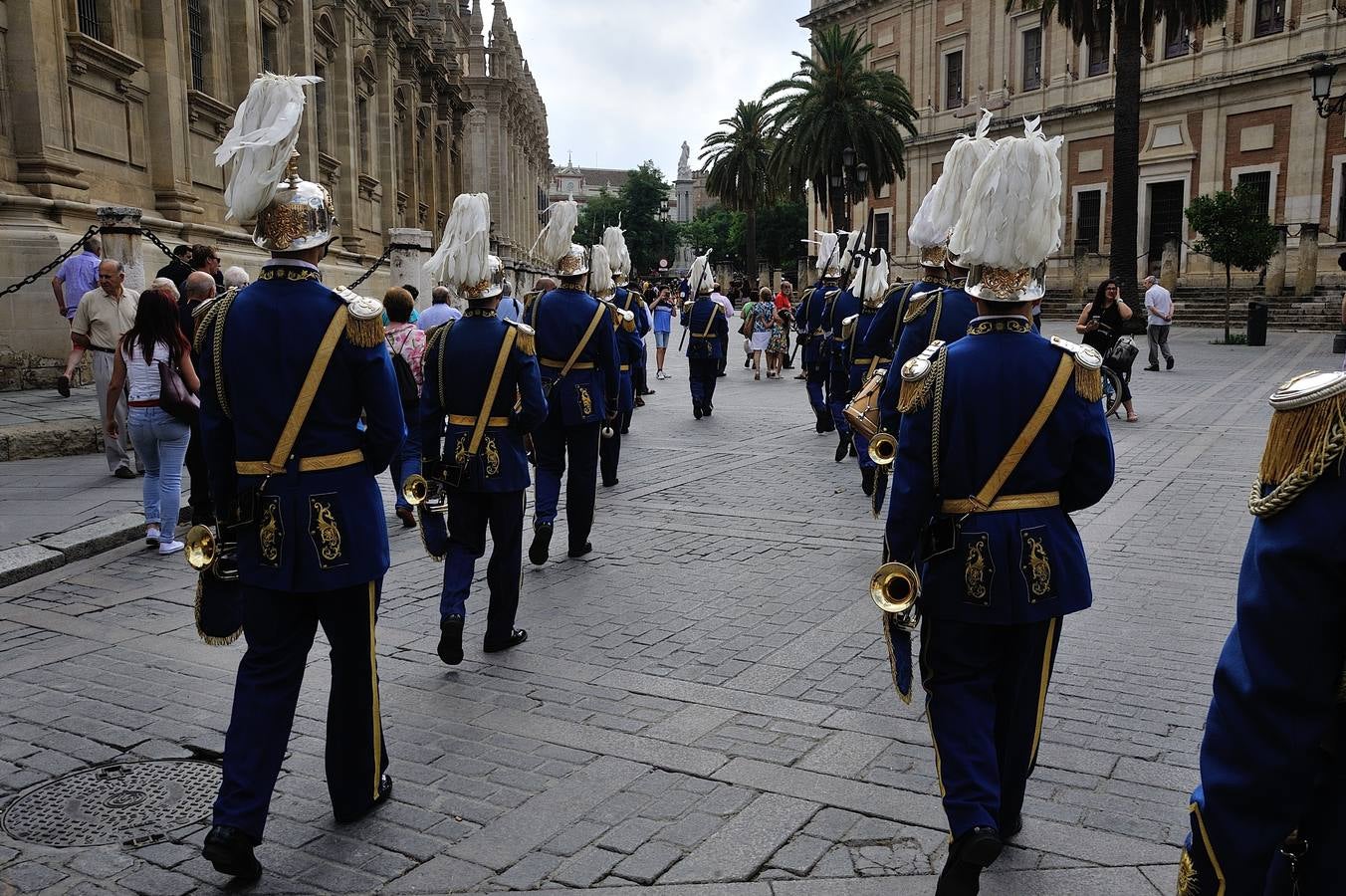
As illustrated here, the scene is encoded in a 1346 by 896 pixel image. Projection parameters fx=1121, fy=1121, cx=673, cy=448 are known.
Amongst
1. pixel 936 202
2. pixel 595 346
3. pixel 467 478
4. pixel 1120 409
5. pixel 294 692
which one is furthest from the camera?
pixel 1120 409

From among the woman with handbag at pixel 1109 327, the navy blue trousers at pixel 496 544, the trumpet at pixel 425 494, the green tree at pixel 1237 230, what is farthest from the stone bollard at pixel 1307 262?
the trumpet at pixel 425 494

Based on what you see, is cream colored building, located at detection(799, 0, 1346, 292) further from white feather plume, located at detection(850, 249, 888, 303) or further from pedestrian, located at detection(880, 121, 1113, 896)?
pedestrian, located at detection(880, 121, 1113, 896)

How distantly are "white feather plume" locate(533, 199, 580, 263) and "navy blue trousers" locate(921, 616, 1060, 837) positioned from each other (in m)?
6.00

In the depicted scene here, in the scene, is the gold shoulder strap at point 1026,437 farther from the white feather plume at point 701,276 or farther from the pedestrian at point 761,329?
the pedestrian at point 761,329

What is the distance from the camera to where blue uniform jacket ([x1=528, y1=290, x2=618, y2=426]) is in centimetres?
834

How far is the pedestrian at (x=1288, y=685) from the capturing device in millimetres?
1854

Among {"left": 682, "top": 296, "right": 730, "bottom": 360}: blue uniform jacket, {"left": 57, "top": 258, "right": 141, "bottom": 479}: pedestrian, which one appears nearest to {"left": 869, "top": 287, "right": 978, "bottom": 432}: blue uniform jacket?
{"left": 57, "top": 258, "right": 141, "bottom": 479}: pedestrian

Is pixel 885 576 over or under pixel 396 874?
over

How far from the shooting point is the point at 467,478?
6.08m

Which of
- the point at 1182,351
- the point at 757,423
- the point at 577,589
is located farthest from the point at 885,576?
the point at 1182,351

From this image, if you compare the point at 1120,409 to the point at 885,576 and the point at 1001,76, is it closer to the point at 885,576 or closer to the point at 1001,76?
the point at 885,576

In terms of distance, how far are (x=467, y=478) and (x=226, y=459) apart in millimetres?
1991

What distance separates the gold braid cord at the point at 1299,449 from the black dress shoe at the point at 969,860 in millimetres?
1740

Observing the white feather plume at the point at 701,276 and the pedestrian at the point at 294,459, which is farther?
the white feather plume at the point at 701,276
